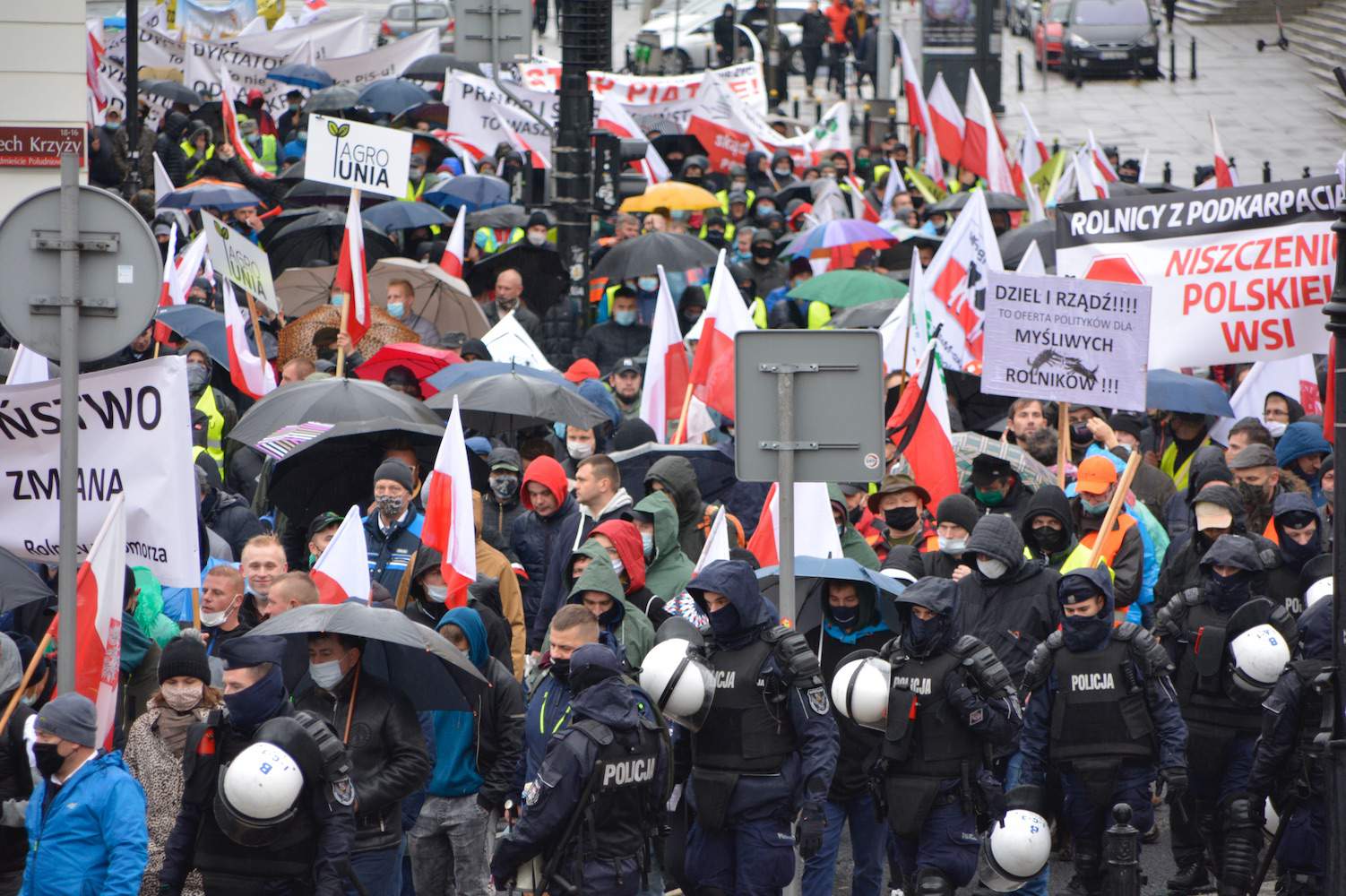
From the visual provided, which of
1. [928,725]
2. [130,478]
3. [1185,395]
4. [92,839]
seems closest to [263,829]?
[92,839]

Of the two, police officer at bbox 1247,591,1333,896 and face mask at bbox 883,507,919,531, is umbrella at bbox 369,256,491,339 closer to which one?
face mask at bbox 883,507,919,531

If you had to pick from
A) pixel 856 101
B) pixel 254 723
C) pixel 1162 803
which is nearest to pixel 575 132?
pixel 1162 803

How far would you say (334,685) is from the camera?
7.15m

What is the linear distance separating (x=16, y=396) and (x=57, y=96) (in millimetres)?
10056

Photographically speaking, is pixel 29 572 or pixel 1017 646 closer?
pixel 29 572

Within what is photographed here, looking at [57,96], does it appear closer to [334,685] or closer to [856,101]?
[334,685]

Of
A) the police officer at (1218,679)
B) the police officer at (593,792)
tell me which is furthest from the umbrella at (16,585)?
the police officer at (1218,679)

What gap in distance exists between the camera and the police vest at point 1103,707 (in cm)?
819

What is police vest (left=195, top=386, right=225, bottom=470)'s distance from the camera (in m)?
12.0

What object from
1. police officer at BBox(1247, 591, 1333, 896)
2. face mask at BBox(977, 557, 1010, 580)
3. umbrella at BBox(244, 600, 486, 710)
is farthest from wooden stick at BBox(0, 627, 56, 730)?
police officer at BBox(1247, 591, 1333, 896)

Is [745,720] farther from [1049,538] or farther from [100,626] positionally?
[1049,538]

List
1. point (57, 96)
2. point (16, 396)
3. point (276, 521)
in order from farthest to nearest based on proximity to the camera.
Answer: point (57, 96) < point (276, 521) < point (16, 396)

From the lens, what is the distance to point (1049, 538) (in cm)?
942

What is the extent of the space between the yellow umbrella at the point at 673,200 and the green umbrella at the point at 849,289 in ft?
11.9
